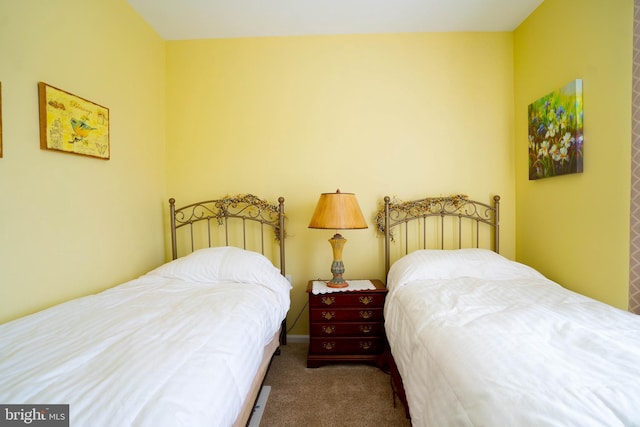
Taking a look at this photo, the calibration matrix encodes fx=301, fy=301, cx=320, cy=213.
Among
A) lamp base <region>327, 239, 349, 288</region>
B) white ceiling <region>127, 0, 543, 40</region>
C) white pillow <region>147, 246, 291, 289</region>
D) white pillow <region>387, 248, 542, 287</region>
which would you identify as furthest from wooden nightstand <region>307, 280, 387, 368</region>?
white ceiling <region>127, 0, 543, 40</region>

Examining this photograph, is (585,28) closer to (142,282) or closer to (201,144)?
(201,144)

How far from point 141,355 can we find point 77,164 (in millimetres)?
1402

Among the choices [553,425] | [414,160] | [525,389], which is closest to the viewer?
[553,425]

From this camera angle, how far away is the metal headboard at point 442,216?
2.54m

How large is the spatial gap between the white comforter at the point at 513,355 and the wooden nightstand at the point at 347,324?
0.30 metres

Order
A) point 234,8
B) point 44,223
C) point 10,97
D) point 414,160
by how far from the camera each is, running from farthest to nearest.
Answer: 1. point 414,160
2. point 234,8
3. point 44,223
4. point 10,97

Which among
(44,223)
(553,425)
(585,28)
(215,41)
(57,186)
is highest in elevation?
(215,41)

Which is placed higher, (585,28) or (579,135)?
(585,28)

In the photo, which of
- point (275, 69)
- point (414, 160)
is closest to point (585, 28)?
point (414, 160)

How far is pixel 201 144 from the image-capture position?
268cm

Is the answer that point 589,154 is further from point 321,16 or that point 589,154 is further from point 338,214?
point 321,16

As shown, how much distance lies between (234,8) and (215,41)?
0.49 meters

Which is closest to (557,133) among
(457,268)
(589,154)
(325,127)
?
(589,154)

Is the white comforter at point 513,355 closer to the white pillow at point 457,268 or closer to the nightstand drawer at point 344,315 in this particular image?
the white pillow at point 457,268
